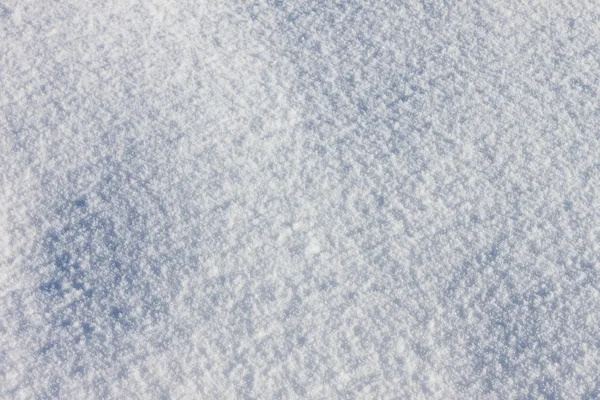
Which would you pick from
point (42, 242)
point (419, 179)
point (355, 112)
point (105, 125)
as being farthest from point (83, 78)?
point (419, 179)

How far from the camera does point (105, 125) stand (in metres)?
0.96

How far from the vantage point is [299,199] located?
2.93 feet

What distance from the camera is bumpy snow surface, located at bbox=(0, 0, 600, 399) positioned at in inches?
30.9

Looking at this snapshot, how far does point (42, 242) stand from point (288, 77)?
1.66 feet

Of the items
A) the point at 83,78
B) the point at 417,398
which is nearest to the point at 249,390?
the point at 417,398

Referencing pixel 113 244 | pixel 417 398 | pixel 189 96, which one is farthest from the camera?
pixel 189 96

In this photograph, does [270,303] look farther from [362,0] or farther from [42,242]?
[362,0]

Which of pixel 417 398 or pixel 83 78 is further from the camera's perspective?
pixel 83 78

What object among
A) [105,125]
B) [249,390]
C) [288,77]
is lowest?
[249,390]

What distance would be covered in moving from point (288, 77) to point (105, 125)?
1.11 feet

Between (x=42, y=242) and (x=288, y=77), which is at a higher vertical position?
(x=288, y=77)

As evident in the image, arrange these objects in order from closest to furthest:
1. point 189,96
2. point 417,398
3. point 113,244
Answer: point 417,398, point 113,244, point 189,96

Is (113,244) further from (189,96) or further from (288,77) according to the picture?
(288,77)

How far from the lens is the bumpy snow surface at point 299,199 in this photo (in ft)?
2.57
